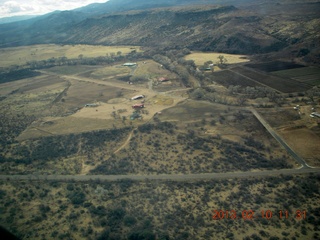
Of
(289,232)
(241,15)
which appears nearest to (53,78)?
(289,232)

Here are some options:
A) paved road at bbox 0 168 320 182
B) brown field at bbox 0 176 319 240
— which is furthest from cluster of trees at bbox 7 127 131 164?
brown field at bbox 0 176 319 240

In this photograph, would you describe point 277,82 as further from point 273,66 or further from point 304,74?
point 273,66

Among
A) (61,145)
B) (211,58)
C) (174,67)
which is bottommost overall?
(61,145)

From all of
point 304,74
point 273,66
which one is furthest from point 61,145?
point 273,66

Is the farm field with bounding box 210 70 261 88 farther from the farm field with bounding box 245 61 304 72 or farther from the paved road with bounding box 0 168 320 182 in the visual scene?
the paved road with bounding box 0 168 320 182

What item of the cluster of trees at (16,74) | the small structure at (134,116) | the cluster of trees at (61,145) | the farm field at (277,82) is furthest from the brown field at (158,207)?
the cluster of trees at (16,74)

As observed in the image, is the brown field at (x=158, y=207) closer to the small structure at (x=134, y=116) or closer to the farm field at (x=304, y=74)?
the small structure at (x=134, y=116)

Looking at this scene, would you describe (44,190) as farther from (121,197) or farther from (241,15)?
(241,15)
